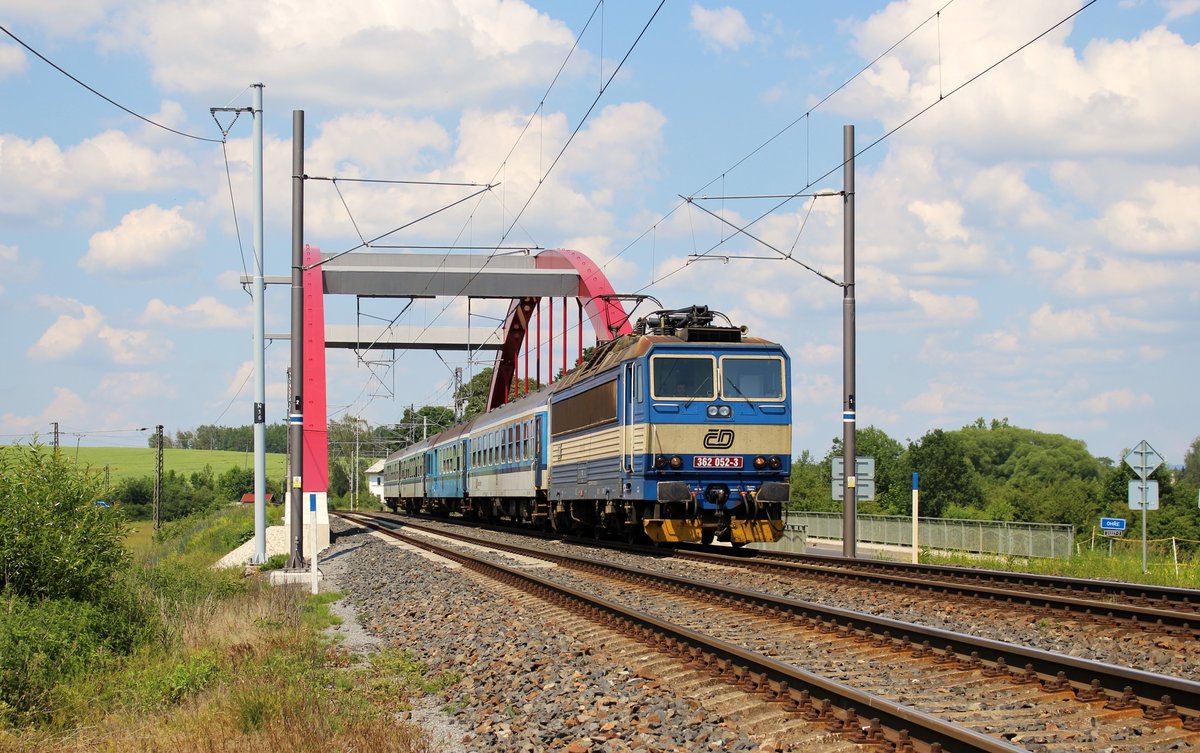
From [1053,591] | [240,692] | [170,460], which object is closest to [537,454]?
[1053,591]

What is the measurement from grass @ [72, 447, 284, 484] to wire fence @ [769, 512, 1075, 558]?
9529 centimetres

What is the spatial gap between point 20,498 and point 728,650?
9890mm

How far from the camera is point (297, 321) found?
914 inches

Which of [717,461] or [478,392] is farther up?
[478,392]

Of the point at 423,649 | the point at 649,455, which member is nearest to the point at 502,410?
the point at 649,455

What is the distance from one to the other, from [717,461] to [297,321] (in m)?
8.57

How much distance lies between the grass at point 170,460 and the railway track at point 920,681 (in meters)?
114

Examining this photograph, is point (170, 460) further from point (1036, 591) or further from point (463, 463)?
point (1036, 591)

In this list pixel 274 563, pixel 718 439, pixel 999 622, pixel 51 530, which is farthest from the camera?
pixel 274 563

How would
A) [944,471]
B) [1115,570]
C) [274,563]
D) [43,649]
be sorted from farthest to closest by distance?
[944,471] → [274,563] → [1115,570] → [43,649]

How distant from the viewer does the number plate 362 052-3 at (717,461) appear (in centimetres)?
2053

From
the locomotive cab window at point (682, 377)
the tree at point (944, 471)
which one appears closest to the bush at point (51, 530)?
the locomotive cab window at point (682, 377)

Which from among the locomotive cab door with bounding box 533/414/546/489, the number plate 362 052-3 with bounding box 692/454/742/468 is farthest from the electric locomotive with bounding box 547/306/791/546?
the locomotive cab door with bounding box 533/414/546/489

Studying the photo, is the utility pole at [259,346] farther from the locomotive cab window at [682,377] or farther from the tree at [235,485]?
the tree at [235,485]
